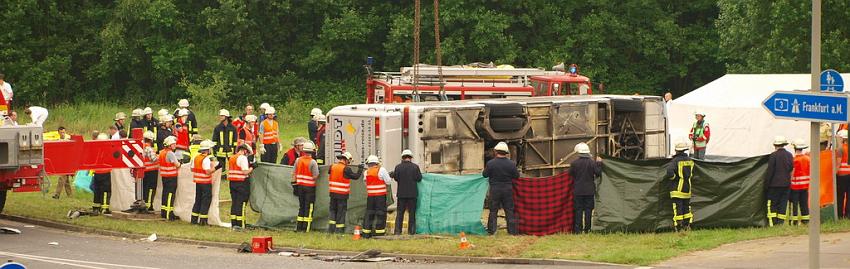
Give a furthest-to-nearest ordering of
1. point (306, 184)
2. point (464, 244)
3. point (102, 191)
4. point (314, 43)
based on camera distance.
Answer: point (314, 43) < point (102, 191) < point (306, 184) < point (464, 244)

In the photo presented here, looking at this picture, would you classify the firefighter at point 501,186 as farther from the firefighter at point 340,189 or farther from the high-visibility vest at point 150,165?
the high-visibility vest at point 150,165

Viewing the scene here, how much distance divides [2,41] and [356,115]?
1110 inches

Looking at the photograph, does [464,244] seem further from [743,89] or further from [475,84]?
[743,89]

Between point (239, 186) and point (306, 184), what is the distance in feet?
3.88

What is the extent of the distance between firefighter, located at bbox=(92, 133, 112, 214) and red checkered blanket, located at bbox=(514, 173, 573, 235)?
708cm

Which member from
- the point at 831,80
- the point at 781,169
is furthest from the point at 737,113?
the point at 831,80

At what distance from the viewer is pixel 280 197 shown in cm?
2281

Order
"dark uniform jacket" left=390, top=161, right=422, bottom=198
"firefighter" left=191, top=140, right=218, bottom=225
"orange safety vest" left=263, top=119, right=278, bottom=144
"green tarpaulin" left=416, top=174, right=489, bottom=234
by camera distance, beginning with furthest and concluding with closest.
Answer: "orange safety vest" left=263, top=119, right=278, bottom=144 → "firefighter" left=191, top=140, right=218, bottom=225 → "green tarpaulin" left=416, top=174, right=489, bottom=234 → "dark uniform jacket" left=390, top=161, right=422, bottom=198

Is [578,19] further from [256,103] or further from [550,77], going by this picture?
[550,77]

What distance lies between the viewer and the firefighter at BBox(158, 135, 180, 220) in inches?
922

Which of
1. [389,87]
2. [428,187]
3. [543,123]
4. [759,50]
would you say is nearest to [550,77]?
[389,87]

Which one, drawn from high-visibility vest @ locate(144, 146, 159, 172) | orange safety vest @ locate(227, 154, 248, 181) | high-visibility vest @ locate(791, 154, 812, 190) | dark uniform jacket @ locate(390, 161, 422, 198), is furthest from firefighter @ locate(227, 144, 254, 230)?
high-visibility vest @ locate(791, 154, 812, 190)

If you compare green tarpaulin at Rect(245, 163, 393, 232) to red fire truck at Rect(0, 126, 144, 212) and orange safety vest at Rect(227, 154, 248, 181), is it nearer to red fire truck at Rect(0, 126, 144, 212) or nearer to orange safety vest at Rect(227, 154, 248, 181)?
orange safety vest at Rect(227, 154, 248, 181)

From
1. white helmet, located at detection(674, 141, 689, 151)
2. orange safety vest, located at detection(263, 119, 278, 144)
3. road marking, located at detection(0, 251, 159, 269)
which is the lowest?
road marking, located at detection(0, 251, 159, 269)
